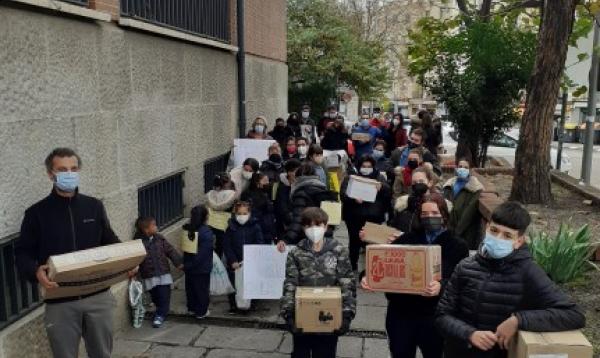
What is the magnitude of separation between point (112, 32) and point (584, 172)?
9.70 metres

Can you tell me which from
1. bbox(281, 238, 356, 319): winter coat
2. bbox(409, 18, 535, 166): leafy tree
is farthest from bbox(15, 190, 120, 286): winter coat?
bbox(409, 18, 535, 166): leafy tree

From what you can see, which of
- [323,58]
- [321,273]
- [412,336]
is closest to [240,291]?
[321,273]

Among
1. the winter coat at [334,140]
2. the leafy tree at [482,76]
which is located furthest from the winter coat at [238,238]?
the leafy tree at [482,76]

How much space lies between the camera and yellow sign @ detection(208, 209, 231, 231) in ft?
21.3

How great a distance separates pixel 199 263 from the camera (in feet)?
20.0

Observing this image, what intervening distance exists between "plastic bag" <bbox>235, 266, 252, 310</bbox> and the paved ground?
0.40 feet

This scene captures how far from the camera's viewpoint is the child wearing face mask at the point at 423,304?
397 centimetres

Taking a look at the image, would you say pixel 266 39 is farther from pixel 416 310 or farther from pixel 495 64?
pixel 416 310

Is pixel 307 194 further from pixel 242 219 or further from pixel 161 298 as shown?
pixel 161 298

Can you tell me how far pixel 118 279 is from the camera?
411 cm

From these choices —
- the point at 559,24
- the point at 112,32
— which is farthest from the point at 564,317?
the point at 559,24

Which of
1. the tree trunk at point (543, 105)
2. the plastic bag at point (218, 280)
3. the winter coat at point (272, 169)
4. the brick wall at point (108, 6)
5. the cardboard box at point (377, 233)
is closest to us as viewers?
the cardboard box at point (377, 233)

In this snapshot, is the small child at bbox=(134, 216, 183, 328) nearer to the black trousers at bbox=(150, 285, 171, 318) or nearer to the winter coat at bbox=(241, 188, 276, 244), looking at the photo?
the black trousers at bbox=(150, 285, 171, 318)

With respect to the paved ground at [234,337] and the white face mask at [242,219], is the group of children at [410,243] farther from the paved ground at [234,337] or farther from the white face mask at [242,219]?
the paved ground at [234,337]
